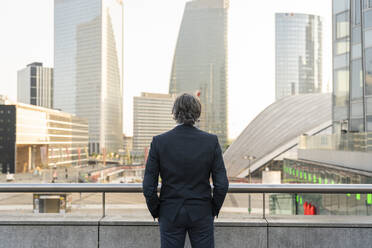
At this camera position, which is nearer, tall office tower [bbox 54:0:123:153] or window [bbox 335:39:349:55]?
window [bbox 335:39:349:55]

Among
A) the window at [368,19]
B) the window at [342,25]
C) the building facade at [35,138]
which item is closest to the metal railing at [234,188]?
the window at [368,19]

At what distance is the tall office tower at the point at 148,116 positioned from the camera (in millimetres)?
176250

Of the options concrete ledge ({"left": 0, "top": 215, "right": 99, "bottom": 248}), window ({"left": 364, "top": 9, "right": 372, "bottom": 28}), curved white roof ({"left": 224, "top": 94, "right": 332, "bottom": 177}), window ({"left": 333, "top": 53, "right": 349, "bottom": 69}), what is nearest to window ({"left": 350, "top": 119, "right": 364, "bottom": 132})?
window ({"left": 333, "top": 53, "right": 349, "bottom": 69})

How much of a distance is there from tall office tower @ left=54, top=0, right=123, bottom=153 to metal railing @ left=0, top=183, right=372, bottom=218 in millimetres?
160934

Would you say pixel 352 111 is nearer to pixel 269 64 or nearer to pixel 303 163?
pixel 303 163

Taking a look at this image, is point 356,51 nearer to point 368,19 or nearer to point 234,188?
point 368,19

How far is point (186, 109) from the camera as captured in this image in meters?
2.59

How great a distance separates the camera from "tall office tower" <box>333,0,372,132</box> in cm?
1780

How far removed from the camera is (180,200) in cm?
247

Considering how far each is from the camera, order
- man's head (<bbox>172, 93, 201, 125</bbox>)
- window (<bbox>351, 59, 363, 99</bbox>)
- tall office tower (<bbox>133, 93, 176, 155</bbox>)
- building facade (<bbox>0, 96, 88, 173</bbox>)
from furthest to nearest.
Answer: tall office tower (<bbox>133, 93, 176, 155</bbox>) → building facade (<bbox>0, 96, 88, 173</bbox>) → window (<bbox>351, 59, 363, 99</bbox>) → man's head (<bbox>172, 93, 201, 125</bbox>)

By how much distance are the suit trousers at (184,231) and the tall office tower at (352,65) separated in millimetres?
17780

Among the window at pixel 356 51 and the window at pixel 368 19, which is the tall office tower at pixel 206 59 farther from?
the window at pixel 368 19

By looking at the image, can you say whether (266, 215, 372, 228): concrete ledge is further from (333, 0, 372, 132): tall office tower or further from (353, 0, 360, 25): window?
(353, 0, 360, 25): window

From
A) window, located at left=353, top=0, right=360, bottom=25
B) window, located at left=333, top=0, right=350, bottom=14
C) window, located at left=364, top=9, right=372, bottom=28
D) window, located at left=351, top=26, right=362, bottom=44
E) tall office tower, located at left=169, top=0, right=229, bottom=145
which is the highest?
tall office tower, located at left=169, top=0, right=229, bottom=145
